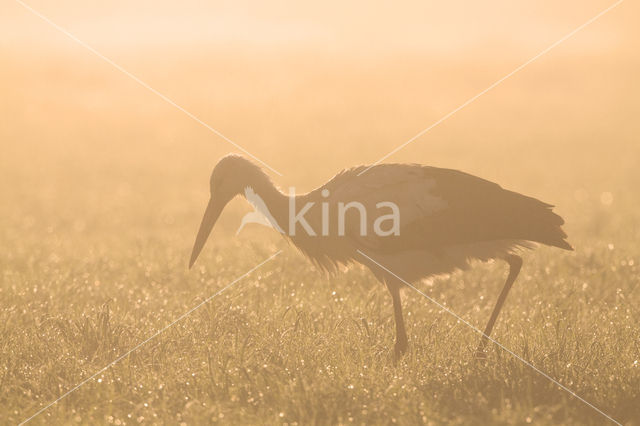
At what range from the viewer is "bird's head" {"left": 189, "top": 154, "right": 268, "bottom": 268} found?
22.1 feet

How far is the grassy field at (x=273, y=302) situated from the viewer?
4.93m

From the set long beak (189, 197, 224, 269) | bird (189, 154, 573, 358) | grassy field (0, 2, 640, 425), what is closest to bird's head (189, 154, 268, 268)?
long beak (189, 197, 224, 269)

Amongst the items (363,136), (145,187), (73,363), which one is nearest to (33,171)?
(145,187)

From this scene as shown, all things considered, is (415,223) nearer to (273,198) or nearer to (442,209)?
(442,209)

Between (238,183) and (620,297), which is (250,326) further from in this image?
(620,297)

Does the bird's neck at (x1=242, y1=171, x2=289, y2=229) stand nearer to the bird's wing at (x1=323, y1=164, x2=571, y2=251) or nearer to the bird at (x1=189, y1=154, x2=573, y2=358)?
the bird at (x1=189, y1=154, x2=573, y2=358)

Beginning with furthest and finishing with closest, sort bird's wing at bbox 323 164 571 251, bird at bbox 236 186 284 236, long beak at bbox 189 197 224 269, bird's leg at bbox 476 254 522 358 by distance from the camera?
long beak at bbox 189 197 224 269 < bird at bbox 236 186 284 236 < bird's wing at bbox 323 164 571 251 < bird's leg at bbox 476 254 522 358

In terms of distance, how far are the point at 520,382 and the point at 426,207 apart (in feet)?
5.15

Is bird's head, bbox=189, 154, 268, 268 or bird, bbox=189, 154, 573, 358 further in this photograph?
bird's head, bbox=189, 154, 268, 268

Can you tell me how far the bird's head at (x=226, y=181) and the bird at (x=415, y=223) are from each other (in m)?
0.46

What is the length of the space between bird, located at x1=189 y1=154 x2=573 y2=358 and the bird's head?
456mm

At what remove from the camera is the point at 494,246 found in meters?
6.25

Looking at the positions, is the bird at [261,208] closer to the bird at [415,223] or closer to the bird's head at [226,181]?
the bird's head at [226,181]

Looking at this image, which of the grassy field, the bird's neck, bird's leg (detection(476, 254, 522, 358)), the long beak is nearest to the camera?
the grassy field
